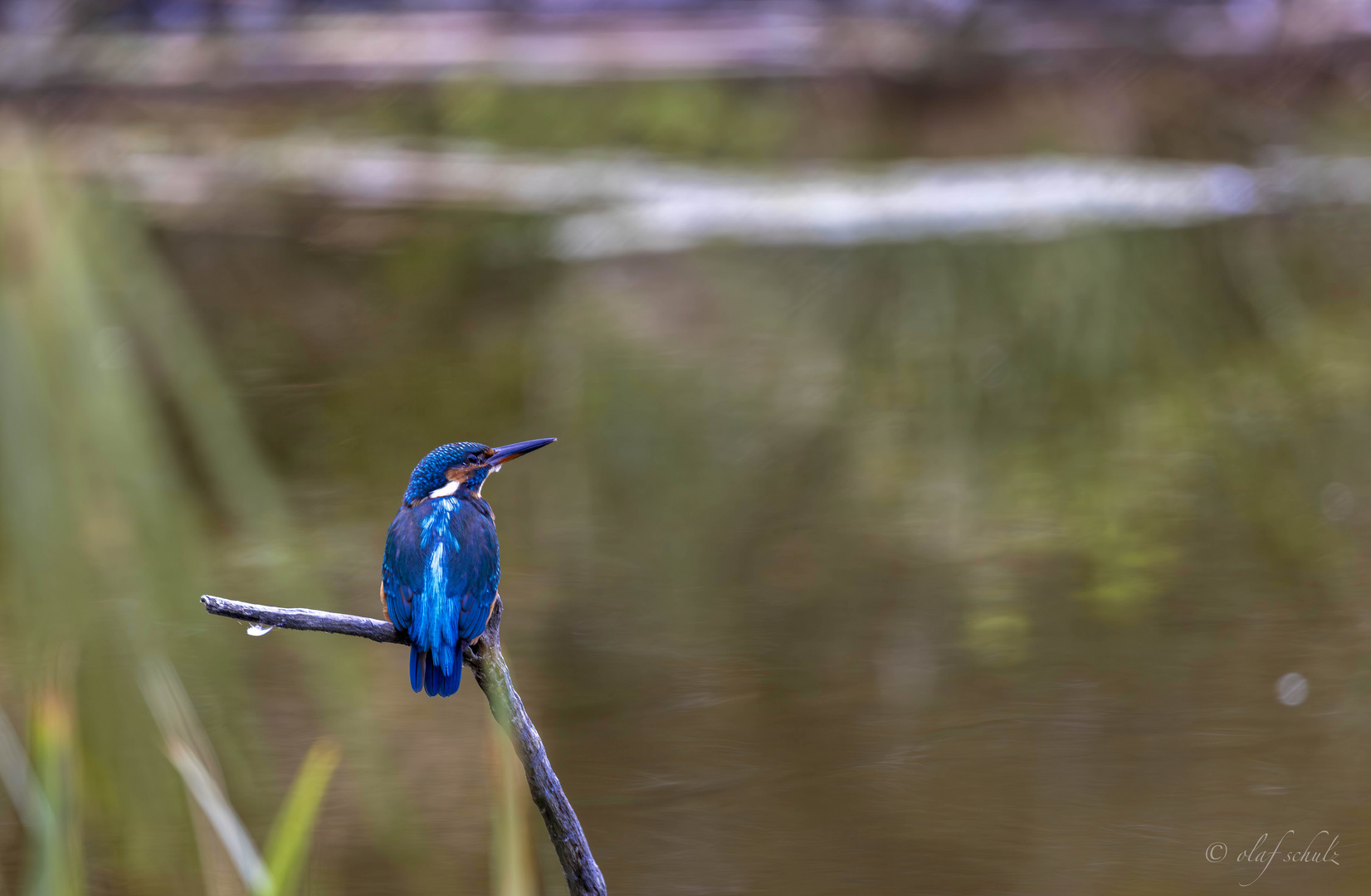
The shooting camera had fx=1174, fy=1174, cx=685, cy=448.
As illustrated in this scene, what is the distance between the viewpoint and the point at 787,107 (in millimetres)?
4016

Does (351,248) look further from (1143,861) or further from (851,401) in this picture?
(1143,861)

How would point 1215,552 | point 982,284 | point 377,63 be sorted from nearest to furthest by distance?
point 1215,552 → point 982,284 → point 377,63

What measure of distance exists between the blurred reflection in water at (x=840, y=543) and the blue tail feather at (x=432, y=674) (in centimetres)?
84

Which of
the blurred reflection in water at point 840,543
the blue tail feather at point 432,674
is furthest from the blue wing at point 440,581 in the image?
the blurred reflection in water at point 840,543

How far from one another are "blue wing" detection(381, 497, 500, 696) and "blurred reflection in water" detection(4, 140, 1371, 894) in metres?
0.84

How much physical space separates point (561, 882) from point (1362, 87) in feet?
13.2

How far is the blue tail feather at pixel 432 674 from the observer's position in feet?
2.35

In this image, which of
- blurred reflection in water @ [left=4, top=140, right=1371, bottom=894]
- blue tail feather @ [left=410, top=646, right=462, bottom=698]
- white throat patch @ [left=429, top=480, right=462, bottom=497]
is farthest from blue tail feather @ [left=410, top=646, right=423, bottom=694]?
blurred reflection in water @ [left=4, top=140, right=1371, bottom=894]

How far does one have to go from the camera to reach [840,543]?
222cm

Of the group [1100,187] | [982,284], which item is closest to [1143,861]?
[982,284]

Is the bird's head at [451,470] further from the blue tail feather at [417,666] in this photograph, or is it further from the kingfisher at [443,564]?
the blue tail feather at [417,666]

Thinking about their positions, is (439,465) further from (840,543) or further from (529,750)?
(840,543)

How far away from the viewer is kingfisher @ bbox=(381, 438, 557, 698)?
2.37ft

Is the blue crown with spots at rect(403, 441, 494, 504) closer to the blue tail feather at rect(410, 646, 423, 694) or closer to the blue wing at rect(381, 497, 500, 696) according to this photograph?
the blue wing at rect(381, 497, 500, 696)
